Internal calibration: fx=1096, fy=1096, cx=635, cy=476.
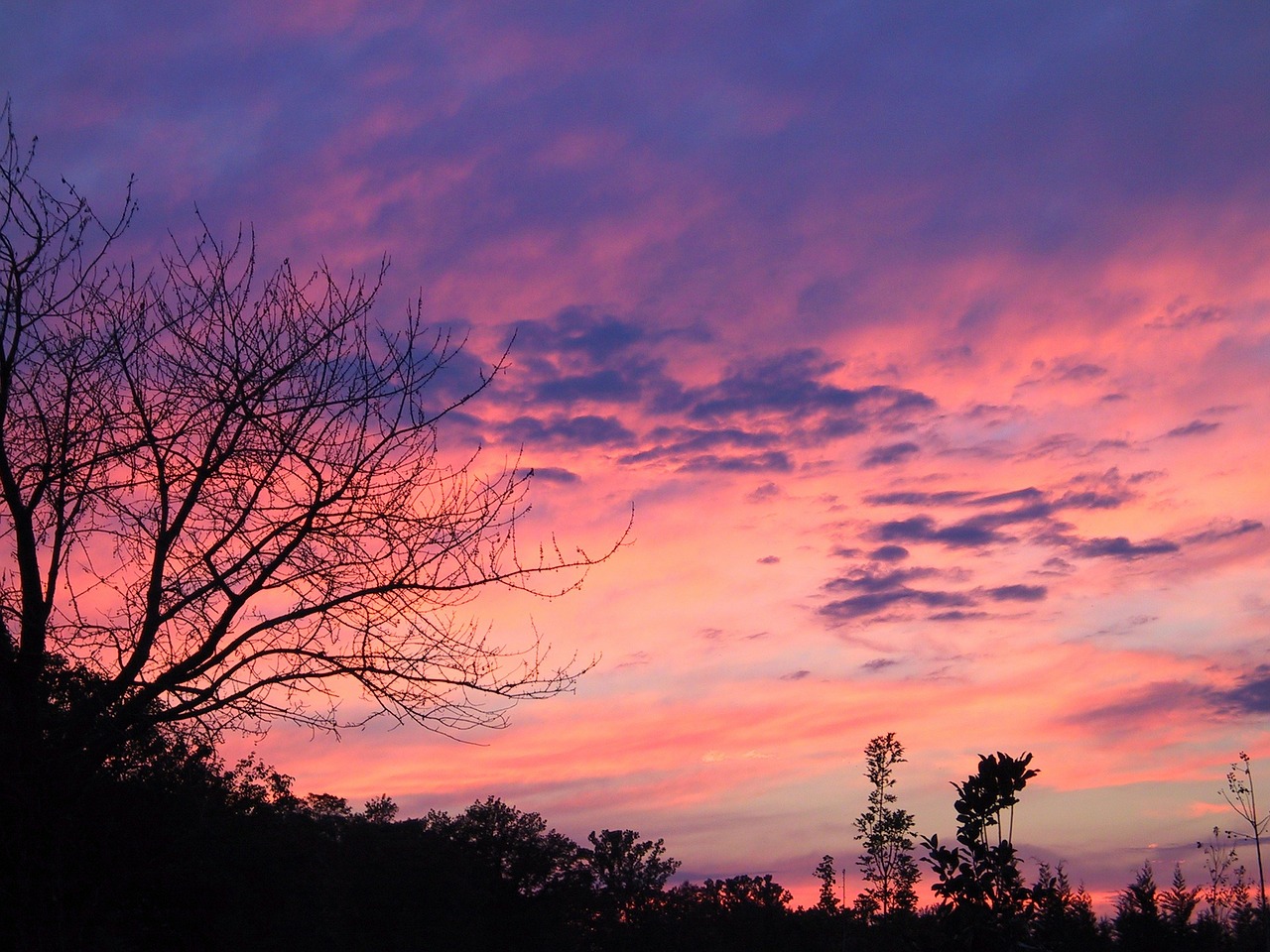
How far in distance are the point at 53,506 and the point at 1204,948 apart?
25.5m

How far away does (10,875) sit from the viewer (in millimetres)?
7574

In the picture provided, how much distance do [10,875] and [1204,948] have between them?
81.8ft

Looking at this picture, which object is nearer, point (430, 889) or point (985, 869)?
point (985, 869)

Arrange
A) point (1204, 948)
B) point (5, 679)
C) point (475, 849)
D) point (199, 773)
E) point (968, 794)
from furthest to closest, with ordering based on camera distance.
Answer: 1. point (475, 849)
2. point (1204, 948)
3. point (199, 773)
4. point (968, 794)
5. point (5, 679)

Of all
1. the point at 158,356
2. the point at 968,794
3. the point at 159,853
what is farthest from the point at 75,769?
the point at 159,853

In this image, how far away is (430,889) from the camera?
1930 inches

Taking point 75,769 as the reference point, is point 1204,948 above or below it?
below

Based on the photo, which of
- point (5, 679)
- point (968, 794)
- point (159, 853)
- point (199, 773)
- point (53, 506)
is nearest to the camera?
point (5, 679)

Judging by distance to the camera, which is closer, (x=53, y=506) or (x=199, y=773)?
(x=53, y=506)

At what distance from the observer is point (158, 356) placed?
830 cm

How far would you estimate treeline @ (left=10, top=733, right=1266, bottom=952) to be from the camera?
28.7ft

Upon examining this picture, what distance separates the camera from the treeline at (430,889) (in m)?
8.73

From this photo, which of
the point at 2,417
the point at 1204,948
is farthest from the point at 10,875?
the point at 1204,948

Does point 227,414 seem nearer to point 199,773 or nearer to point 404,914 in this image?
point 199,773
